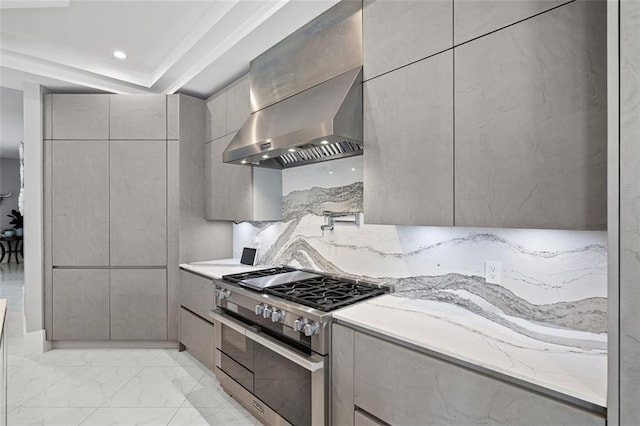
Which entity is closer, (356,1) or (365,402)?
(365,402)

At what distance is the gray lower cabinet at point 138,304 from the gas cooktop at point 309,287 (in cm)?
120

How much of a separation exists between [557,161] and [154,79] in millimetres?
3540

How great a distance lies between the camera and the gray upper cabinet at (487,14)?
128 centimetres

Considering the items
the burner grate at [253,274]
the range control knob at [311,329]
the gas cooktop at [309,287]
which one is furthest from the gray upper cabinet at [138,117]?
the range control knob at [311,329]

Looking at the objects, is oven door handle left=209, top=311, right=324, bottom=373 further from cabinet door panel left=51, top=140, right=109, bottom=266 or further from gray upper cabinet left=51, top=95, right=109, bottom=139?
gray upper cabinet left=51, top=95, right=109, bottom=139

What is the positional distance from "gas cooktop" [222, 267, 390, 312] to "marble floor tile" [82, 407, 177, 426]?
0.96 metres

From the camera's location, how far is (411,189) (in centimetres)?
165

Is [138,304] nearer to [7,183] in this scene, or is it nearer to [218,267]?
[218,267]

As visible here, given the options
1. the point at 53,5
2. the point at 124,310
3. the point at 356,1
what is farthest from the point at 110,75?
the point at 356,1

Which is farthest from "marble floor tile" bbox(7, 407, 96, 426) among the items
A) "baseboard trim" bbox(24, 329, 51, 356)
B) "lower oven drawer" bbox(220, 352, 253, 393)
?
"baseboard trim" bbox(24, 329, 51, 356)

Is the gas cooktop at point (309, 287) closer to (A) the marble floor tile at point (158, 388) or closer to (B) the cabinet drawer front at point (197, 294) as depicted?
(B) the cabinet drawer front at point (197, 294)

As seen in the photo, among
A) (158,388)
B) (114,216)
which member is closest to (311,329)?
(158,388)

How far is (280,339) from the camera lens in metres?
1.92

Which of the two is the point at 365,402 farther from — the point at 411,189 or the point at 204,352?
the point at 204,352
